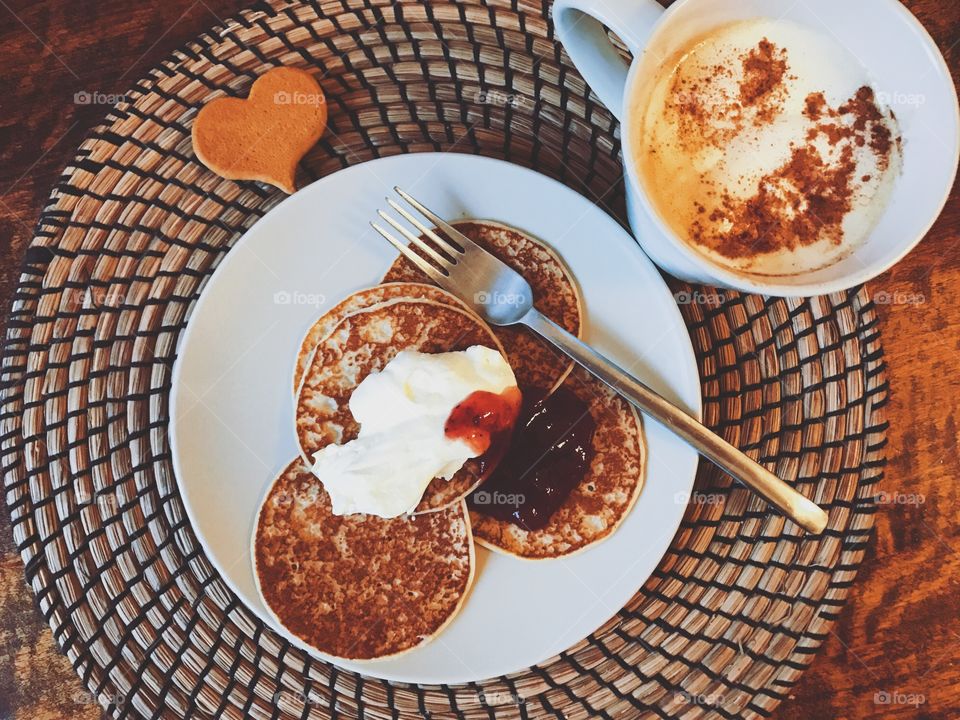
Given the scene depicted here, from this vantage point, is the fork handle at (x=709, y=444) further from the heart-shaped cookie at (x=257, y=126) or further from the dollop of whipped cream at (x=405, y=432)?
the heart-shaped cookie at (x=257, y=126)

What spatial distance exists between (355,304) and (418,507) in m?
0.36

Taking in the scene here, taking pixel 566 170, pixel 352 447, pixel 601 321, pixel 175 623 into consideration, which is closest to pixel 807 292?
pixel 601 321

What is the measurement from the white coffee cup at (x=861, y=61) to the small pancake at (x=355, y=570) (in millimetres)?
648

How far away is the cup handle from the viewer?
84 cm

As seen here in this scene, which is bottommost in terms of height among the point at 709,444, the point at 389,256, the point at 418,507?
the point at 418,507

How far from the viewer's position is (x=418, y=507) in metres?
1.23

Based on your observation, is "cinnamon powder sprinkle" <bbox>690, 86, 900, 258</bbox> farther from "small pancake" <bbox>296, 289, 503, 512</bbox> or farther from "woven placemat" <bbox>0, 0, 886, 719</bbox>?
"small pancake" <bbox>296, 289, 503, 512</bbox>

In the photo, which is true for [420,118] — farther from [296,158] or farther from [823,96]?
[823,96]

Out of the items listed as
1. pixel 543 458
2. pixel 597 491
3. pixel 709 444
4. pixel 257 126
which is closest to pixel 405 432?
pixel 543 458

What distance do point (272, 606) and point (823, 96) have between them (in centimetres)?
113

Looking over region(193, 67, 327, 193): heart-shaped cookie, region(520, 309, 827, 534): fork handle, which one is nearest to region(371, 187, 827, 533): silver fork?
region(520, 309, 827, 534): fork handle

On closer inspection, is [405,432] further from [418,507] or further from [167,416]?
[167,416]

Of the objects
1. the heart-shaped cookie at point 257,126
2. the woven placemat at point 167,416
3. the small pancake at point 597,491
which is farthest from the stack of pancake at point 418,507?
the heart-shaped cookie at point 257,126

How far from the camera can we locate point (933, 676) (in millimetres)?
1346
